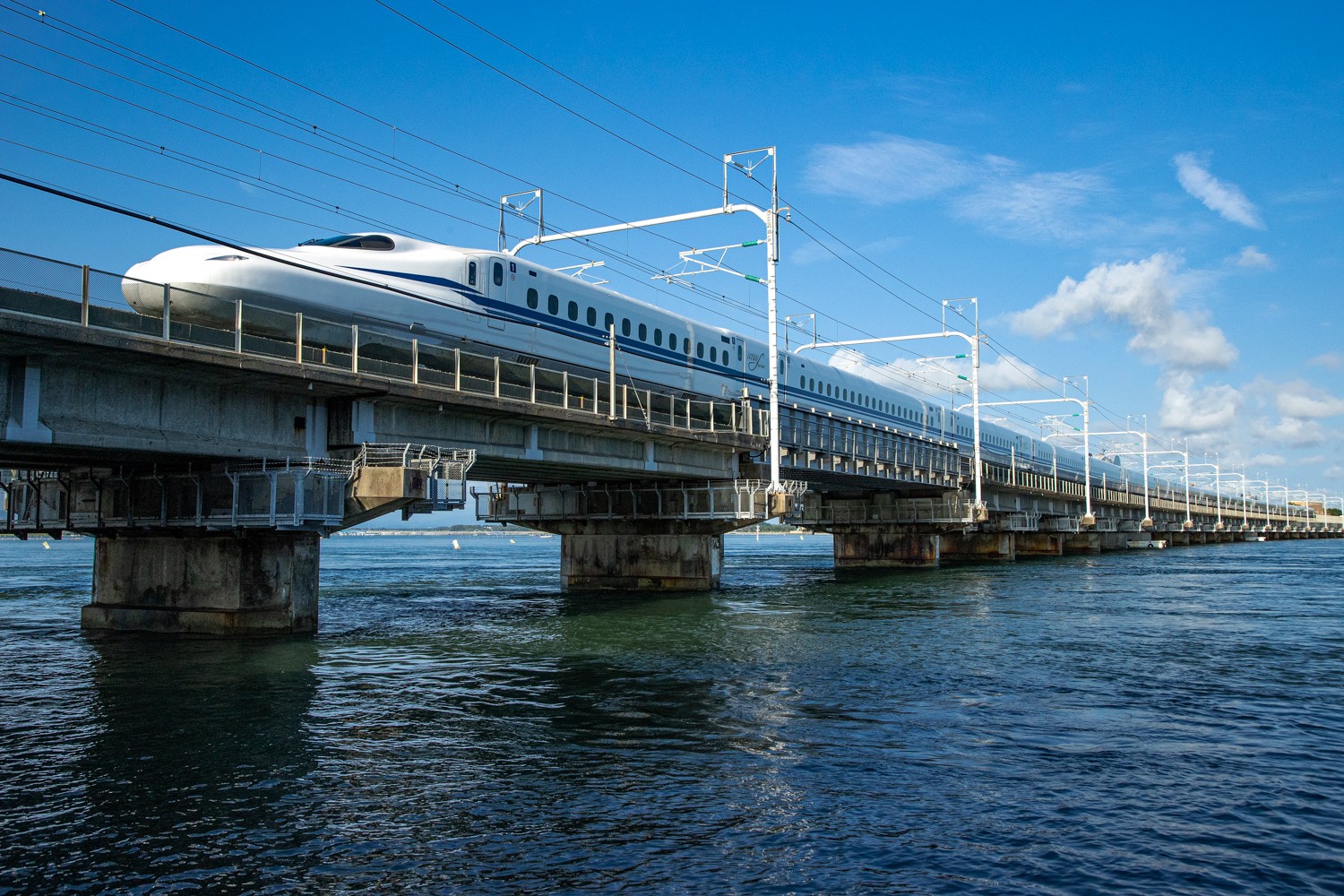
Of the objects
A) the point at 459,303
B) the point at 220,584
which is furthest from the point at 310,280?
the point at 220,584

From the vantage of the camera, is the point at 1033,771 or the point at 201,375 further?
the point at 201,375

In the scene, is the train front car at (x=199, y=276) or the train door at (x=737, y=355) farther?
the train door at (x=737, y=355)

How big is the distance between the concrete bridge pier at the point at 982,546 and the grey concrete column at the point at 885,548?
15.9m

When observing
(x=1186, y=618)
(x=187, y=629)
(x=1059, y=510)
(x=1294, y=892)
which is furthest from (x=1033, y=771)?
(x=1059, y=510)

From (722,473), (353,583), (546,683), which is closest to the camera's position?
(546,683)

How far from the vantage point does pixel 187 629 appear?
26.7 meters

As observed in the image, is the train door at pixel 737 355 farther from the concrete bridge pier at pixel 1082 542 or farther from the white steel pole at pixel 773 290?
the concrete bridge pier at pixel 1082 542

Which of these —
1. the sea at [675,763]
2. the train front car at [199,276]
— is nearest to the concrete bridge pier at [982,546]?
the sea at [675,763]

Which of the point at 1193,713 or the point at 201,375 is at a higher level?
the point at 201,375

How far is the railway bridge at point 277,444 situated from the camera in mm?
20562

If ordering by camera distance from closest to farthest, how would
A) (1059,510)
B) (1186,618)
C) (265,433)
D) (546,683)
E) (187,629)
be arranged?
(546,683), (265,433), (187,629), (1186,618), (1059,510)

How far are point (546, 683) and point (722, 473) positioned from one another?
23.4m

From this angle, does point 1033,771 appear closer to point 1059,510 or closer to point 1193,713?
point 1193,713

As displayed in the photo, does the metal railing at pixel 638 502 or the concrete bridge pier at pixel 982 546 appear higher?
the metal railing at pixel 638 502
